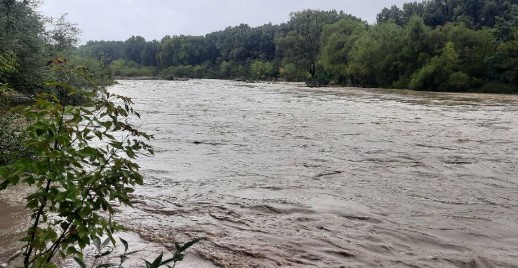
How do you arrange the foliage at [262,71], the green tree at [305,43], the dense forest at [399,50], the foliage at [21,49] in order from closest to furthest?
the foliage at [21,49], the dense forest at [399,50], the green tree at [305,43], the foliage at [262,71]

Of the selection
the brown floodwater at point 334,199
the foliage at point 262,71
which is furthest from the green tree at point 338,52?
the brown floodwater at point 334,199

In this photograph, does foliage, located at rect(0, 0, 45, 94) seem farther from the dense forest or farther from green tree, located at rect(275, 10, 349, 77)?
green tree, located at rect(275, 10, 349, 77)

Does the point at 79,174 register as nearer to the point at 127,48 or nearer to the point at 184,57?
the point at 184,57

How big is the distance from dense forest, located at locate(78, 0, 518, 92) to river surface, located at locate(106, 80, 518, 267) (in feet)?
21.1

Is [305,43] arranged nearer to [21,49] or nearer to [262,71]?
[262,71]

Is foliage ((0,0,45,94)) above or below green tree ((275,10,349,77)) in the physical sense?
below

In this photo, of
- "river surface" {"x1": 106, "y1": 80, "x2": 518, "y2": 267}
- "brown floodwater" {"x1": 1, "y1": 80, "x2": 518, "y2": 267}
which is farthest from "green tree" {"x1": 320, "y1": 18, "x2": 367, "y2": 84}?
"river surface" {"x1": 106, "y1": 80, "x2": 518, "y2": 267}

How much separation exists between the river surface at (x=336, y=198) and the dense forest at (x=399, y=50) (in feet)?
21.1

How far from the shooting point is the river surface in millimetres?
5402

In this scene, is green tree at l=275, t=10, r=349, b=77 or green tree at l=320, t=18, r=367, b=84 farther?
green tree at l=275, t=10, r=349, b=77

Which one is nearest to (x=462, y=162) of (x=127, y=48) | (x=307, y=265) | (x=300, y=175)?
(x=300, y=175)

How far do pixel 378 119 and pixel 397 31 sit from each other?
4462 cm

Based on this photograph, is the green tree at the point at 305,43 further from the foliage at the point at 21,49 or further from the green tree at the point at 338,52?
the foliage at the point at 21,49

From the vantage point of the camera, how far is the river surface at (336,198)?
17.7 ft
